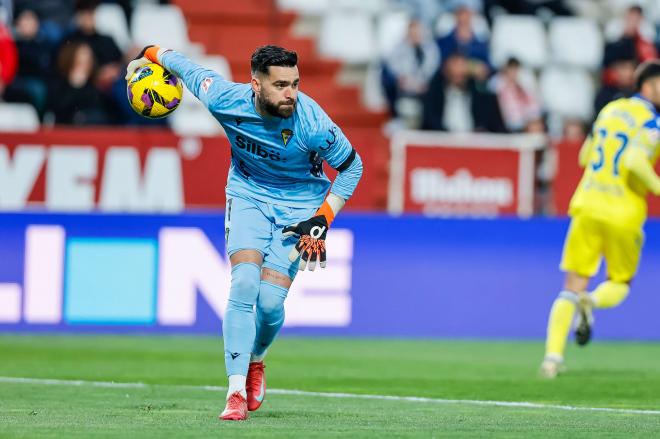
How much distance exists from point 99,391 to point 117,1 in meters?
10.2

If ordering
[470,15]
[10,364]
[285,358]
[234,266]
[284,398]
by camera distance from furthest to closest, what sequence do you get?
[470,15], [285,358], [10,364], [284,398], [234,266]

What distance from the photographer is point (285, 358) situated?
41.1 ft

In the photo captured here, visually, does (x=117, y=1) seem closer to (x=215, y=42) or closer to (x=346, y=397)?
(x=215, y=42)

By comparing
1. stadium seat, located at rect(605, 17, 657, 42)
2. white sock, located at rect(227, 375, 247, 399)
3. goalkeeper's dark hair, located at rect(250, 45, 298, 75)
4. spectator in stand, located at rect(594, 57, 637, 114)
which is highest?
goalkeeper's dark hair, located at rect(250, 45, 298, 75)

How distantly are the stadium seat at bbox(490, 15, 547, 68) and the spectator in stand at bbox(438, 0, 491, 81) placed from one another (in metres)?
1.73

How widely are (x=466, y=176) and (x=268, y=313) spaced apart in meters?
7.83

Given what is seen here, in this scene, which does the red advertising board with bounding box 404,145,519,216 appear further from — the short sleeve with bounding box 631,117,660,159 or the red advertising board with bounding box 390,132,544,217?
the short sleeve with bounding box 631,117,660,159

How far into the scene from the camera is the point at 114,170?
1487 centimetres

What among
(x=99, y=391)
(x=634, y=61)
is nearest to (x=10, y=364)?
(x=99, y=391)

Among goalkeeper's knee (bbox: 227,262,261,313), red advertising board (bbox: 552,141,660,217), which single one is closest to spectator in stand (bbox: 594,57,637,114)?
red advertising board (bbox: 552,141,660,217)

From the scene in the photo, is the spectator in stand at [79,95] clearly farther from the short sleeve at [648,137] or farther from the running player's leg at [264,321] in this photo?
the running player's leg at [264,321]

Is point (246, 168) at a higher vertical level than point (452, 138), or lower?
higher

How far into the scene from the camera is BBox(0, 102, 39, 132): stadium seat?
16.1m

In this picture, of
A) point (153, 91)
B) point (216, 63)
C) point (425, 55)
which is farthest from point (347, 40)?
point (153, 91)
